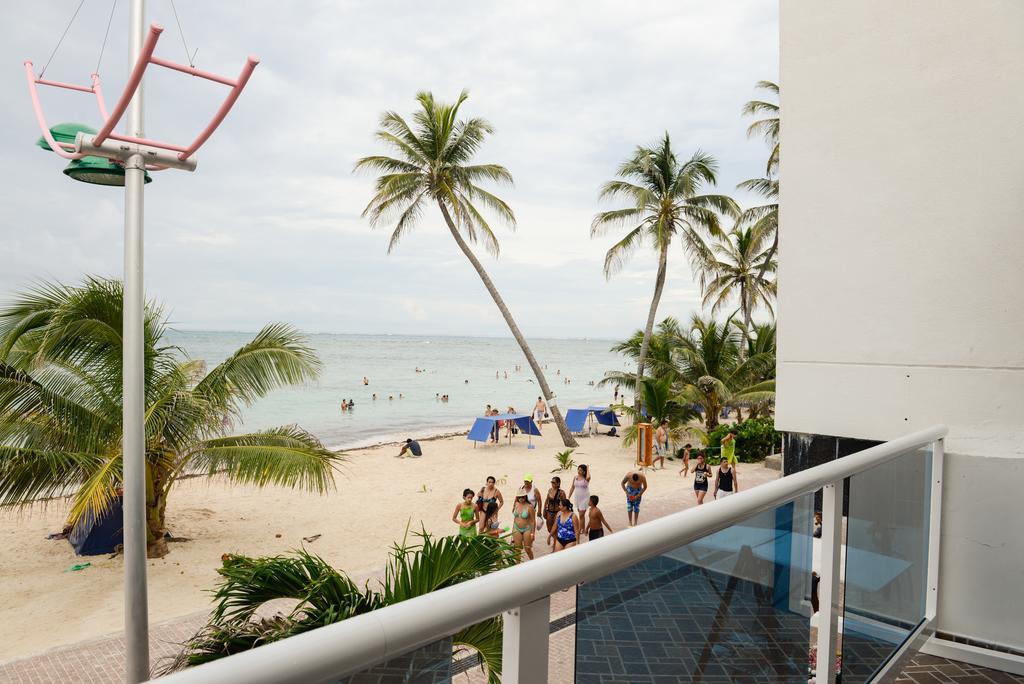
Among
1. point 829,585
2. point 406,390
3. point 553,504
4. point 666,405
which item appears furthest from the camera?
point 406,390

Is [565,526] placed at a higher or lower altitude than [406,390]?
higher

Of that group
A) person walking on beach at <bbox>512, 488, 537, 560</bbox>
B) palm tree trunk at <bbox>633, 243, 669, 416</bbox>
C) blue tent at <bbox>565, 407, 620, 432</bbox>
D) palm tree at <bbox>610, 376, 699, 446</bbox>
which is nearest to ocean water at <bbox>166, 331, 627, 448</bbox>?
person walking on beach at <bbox>512, 488, 537, 560</bbox>

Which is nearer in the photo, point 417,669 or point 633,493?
point 417,669

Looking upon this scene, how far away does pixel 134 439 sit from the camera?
237 inches

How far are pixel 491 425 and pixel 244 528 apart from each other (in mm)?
13768

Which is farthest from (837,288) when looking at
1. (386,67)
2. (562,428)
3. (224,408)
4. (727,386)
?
(386,67)

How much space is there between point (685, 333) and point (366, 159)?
47.4ft

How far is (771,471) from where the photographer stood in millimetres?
19469

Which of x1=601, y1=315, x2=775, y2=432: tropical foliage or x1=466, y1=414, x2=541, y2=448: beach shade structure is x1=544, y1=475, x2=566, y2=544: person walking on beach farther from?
x1=466, y1=414, x2=541, y2=448: beach shade structure

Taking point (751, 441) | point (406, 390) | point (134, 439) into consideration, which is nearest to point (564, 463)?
point (751, 441)

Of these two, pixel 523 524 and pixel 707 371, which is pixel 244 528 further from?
pixel 707 371

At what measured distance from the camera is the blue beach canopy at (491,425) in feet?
88.7

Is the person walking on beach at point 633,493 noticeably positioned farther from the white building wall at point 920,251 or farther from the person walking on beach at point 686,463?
the white building wall at point 920,251

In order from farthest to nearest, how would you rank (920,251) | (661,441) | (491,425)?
1. (491,425)
2. (661,441)
3. (920,251)
